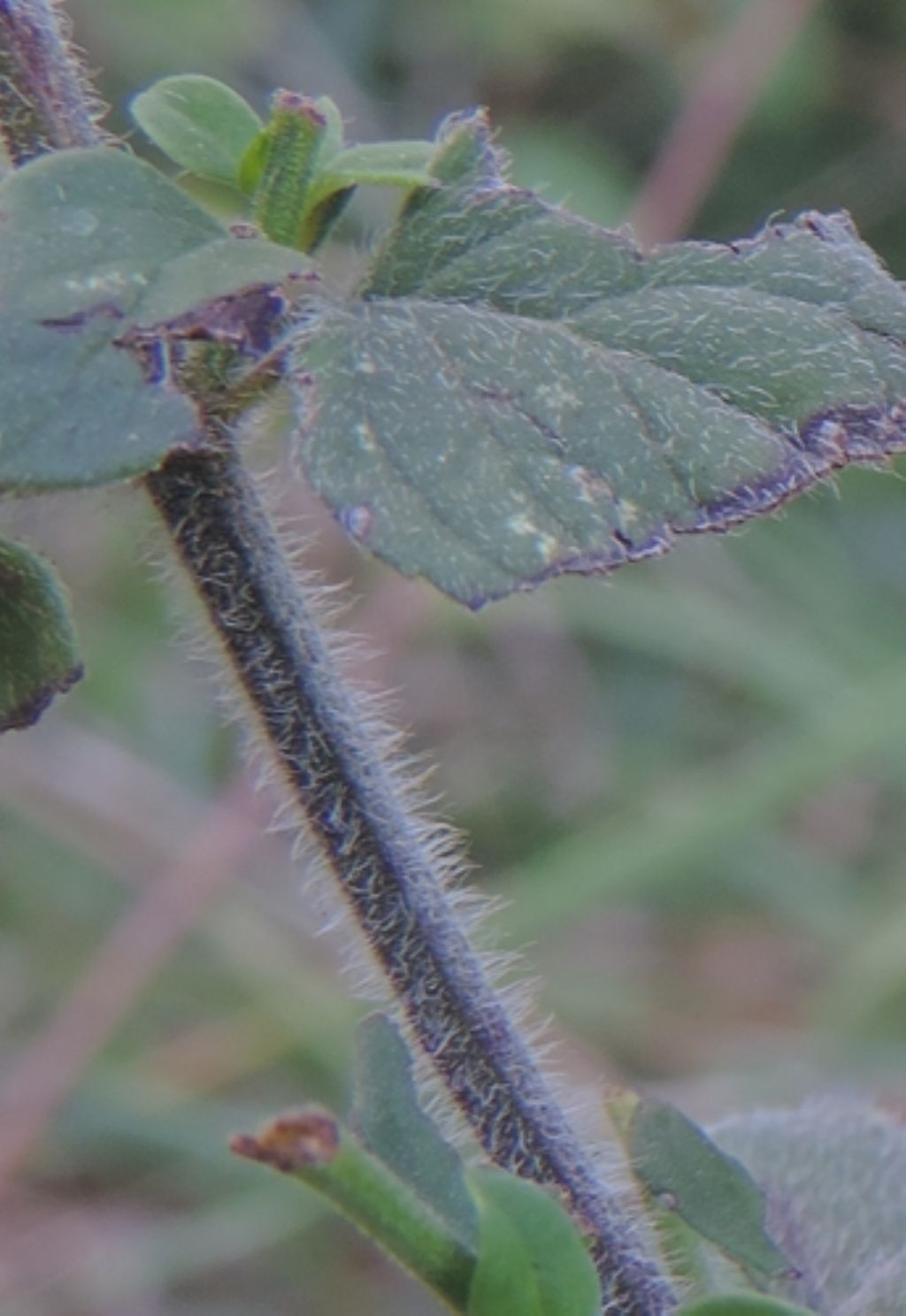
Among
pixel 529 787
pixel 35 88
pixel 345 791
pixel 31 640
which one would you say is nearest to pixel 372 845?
pixel 345 791

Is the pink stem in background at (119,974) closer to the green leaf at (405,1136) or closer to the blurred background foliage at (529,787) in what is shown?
the blurred background foliage at (529,787)

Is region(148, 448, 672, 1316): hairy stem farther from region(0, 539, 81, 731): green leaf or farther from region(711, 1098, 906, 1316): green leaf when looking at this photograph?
region(711, 1098, 906, 1316): green leaf

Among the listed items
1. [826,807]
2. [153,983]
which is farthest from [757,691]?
[153,983]

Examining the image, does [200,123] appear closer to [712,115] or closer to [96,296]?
[96,296]

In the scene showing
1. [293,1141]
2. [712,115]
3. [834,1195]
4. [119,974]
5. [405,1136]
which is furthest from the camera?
[712,115]

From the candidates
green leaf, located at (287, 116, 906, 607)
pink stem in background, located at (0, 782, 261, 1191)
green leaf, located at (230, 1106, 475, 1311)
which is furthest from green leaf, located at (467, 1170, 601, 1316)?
pink stem in background, located at (0, 782, 261, 1191)

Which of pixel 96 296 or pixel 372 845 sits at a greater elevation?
pixel 96 296
